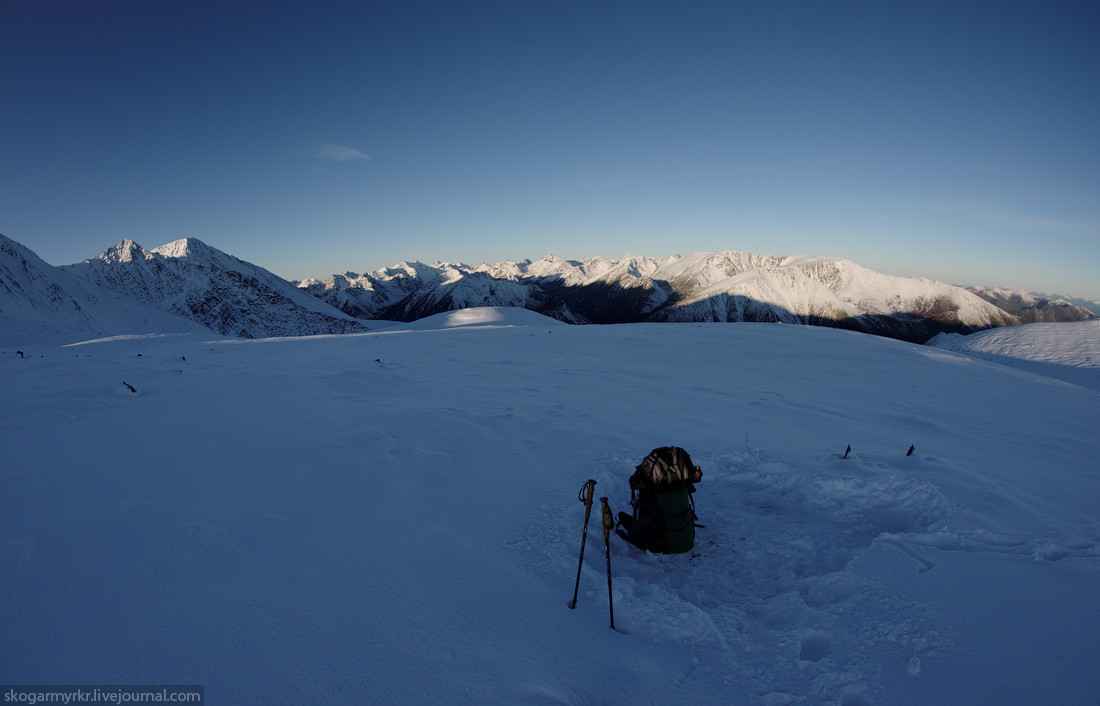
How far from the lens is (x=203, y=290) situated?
119 metres

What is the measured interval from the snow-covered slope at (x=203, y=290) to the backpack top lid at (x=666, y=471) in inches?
4861

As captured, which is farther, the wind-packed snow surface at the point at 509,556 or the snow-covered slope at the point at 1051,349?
the snow-covered slope at the point at 1051,349

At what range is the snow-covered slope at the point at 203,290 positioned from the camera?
109500mm

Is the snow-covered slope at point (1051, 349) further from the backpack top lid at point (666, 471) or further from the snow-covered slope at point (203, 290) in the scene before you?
the snow-covered slope at point (203, 290)

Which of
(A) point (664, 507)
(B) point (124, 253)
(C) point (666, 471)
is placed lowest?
(A) point (664, 507)

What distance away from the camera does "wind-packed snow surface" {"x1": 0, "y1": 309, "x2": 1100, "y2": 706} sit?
2928 millimetres

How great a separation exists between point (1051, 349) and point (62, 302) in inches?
6119

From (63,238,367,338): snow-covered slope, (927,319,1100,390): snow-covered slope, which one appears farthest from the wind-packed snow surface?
(63,238,367,338): snow-covered slope

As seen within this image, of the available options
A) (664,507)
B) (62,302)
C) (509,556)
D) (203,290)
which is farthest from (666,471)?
(203,290)

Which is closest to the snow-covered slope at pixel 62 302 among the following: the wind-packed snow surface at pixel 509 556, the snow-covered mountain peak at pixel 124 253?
the snow-covered mountain peak at pixel 124 253

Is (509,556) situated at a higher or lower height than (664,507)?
lower

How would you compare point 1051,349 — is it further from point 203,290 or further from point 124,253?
point 124,253

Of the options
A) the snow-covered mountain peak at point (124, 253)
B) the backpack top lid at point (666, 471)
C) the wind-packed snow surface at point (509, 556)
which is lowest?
the wind-packed snow surface at point (509, 556)

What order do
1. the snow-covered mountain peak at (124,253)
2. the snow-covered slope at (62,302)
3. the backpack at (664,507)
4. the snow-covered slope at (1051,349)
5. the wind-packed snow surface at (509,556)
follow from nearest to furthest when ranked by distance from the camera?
1. the wind-packed snow surface at (509,556)
2. the backpack at (664,507)
3. the snow-covered slope at (1051,349)
4. the snow-covered slope at (62,302)
5. the snow-covered mountain peak at (124,253)
